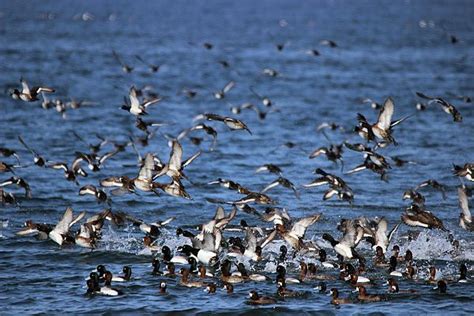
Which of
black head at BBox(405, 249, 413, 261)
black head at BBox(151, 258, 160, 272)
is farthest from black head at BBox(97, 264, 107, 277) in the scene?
black head at BBox(405, 249, 413, 261)

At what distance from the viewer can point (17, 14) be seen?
10612 centimetres

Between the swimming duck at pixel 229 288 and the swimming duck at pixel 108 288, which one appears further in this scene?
the swimming duck at pixel 229 288

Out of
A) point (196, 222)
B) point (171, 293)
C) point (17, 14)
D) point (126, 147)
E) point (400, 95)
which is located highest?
point (17, 14)

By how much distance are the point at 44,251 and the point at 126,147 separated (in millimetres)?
12656

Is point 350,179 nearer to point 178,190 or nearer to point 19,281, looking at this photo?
point 178,190

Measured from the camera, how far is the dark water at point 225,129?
60.4 ft

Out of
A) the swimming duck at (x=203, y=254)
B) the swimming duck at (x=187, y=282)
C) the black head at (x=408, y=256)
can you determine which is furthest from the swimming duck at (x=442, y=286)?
the swimming duck at (x=187, y=282)

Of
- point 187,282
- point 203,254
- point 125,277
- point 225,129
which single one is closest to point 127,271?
point 125,277

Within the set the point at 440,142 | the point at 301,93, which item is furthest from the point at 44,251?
the point at 301,93

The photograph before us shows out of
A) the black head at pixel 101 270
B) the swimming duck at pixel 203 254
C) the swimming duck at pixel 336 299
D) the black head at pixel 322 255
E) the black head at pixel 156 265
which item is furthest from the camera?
the black head at pixel 322 255

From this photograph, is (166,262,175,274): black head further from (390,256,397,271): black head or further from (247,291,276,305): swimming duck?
(390,256,397,271): black head

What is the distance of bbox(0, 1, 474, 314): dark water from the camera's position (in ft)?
60.4

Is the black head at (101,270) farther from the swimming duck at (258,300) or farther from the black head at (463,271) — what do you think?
the black head at (463,271)

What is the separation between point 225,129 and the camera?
125 feet
